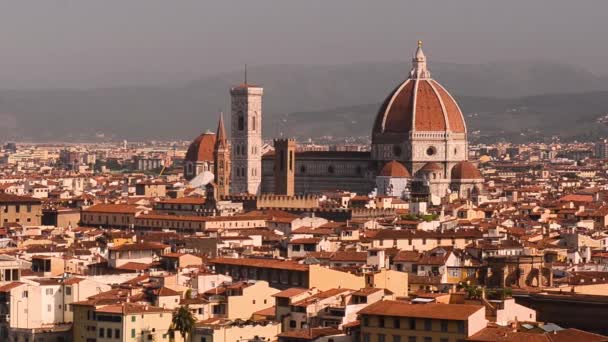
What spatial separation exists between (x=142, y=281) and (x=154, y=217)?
37.8 meters

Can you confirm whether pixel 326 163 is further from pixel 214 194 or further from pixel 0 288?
pixel 0 288

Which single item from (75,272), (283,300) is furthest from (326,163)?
(283,300)

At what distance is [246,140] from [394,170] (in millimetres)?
12994

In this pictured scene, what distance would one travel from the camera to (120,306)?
1756 inches

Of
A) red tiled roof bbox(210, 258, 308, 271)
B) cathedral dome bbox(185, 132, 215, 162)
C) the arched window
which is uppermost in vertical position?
the arched window

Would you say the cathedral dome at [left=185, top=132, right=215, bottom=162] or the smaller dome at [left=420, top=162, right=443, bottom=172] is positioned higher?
the cathedral dome at [left=185, top=132, right=215, bottom=162]

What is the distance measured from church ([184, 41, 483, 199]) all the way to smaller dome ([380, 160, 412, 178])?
0.06m

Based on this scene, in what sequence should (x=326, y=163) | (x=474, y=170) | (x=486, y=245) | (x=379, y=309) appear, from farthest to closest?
1. (x=326, y=163)
2. (x=474, y=170)
3. (x=486, y=245)
4. (x=379, y=309)

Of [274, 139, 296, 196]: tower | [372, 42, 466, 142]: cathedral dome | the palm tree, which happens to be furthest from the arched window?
the palm tree

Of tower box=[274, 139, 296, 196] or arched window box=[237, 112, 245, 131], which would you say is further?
arched window box=[237, 112, 245, 131]

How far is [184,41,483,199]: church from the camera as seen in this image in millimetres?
118938

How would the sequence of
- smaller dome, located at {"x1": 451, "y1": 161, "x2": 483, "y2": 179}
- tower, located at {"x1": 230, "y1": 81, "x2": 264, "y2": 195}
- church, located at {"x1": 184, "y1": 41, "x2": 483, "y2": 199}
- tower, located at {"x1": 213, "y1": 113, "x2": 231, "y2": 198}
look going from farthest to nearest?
1. tower, located at {"x1": 230, "y1": 81, "x2": 264, "y2": 195}
2. tower, located at {"x1": 213, "y1": 113, "x2": 231, "y2": 198}
3. church, located at {"x1": 184, "y1": 41, "x2": 483, "y2": 199}
4. smaller dome, located at {"x1": 451, "y1": 161, "x2": 483, "y2": 179}

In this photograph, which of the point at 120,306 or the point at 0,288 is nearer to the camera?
the point at 120,306

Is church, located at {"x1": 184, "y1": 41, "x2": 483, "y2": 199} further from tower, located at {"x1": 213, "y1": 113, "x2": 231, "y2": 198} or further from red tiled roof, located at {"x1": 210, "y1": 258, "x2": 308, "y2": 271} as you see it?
red tiled roof, located at {"x1": 210, "y1": 258, "x2": 308, "y2": 271}
